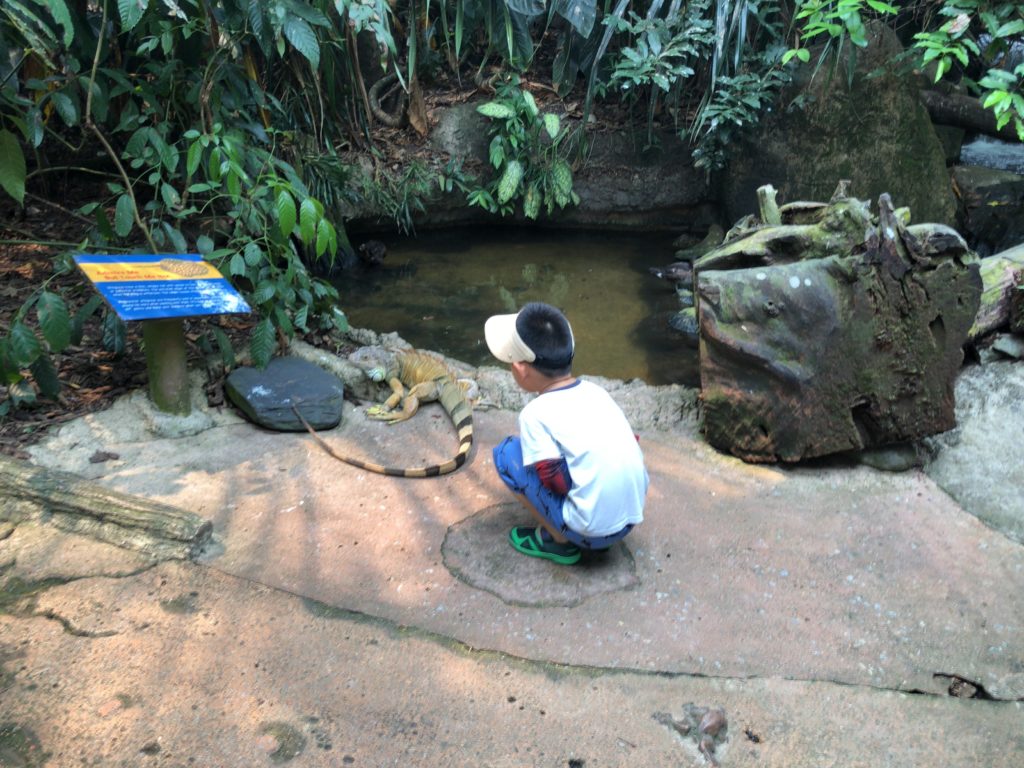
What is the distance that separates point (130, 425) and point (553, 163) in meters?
5.37

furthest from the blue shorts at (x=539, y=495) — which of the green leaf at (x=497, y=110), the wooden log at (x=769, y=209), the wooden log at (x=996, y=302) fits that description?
the green leaf at (x=497, y=110)

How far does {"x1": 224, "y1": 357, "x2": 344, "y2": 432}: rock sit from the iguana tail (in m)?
0.05

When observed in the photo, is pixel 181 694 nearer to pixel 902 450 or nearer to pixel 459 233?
pixel 902 450

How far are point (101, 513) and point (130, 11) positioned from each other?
2076mm

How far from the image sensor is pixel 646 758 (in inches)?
78.5

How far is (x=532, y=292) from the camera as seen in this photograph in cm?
705

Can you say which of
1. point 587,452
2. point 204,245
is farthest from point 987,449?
point 204,245

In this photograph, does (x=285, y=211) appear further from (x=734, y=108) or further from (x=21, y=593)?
(x=734, y=108)

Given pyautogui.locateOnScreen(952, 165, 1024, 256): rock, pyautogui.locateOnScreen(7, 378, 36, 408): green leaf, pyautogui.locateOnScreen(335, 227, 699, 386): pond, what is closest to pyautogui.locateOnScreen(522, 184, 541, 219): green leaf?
pyautogui.locateOnScreen(335, 227, 699, 386): pond

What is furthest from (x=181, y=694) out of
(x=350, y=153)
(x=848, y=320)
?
(x=350, y=153)

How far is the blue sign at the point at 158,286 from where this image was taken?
10.2 feet

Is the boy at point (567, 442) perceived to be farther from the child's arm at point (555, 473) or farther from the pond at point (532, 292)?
the pond at point (532, 292)

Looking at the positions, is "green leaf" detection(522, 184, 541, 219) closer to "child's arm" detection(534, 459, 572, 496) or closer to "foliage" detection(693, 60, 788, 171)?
"foliage" detection(693, 60, 788, 171)

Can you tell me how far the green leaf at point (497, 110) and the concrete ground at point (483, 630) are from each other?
5.06m
